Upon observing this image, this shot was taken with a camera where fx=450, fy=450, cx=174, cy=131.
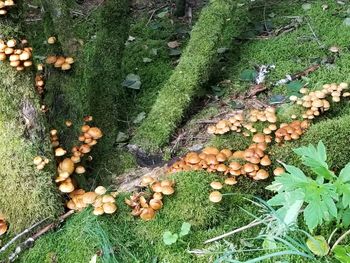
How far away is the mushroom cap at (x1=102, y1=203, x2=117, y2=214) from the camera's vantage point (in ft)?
10.1

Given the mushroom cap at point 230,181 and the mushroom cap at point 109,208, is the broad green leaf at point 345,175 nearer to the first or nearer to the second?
the mushroom cap at point 230,181

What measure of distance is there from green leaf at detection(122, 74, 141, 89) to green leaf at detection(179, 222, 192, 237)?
2.58 m

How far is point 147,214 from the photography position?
3062 millimetres

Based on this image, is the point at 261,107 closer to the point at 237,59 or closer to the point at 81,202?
the point at 237,59

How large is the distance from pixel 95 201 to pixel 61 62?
1.38 m

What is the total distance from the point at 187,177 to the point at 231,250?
0.62 meters

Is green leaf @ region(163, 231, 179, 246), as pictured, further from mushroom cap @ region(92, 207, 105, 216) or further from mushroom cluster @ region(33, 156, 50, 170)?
mushroom cluster @ region(33, 156, 50, 170)

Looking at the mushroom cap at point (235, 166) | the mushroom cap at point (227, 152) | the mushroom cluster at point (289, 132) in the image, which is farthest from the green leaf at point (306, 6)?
the mushroom cap at point (235, 166)

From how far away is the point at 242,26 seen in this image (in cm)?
618

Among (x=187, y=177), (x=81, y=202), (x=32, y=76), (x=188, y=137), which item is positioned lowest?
(x=188, y=137)

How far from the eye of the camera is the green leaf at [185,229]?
2.95m

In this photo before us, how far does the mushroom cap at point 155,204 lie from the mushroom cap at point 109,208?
250mm

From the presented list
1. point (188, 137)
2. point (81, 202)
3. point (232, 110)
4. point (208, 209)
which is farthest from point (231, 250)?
point (232, 110)

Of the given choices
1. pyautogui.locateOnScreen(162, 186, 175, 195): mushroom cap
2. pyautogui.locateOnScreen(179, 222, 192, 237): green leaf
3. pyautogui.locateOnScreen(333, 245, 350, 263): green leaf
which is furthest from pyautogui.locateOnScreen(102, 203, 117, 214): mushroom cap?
pyautogui.locateOnScreen(333, 245, 350, 263): green leaf
